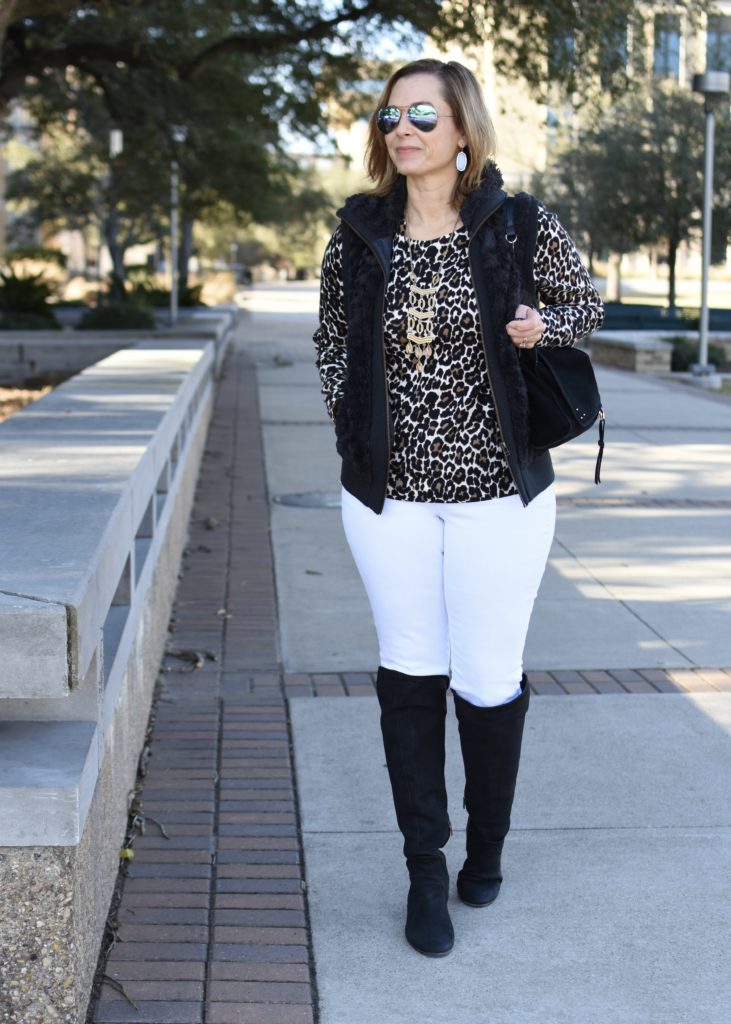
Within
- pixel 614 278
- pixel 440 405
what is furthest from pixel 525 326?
pixel 614 278

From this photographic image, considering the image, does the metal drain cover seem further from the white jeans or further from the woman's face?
the woman's face

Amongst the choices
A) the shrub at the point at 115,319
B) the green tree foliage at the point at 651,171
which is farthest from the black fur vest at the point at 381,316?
the green tree foliage at the point at 651,171

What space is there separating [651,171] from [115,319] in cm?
1443

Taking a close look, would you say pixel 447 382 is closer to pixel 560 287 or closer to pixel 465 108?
→ pixel 560 287

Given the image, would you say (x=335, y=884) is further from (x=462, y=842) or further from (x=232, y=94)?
(x=232, y=94)

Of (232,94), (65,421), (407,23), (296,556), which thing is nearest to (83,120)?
(232,94)

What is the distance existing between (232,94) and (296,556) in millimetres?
10223

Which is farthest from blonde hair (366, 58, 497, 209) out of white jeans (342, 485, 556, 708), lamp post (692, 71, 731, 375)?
lamp post (692, 71, 731, 375)

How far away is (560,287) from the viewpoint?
10.6 feet

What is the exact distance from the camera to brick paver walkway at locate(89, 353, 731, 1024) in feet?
10.0

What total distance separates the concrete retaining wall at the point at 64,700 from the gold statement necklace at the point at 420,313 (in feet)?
2.66

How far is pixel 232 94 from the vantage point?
16406 mm

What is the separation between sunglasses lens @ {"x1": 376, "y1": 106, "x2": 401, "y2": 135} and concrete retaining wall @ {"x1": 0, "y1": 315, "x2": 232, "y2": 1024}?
1.11m

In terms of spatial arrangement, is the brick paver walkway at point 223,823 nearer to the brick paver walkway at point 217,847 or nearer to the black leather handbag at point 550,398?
the brick paver walkway at point 217,847
